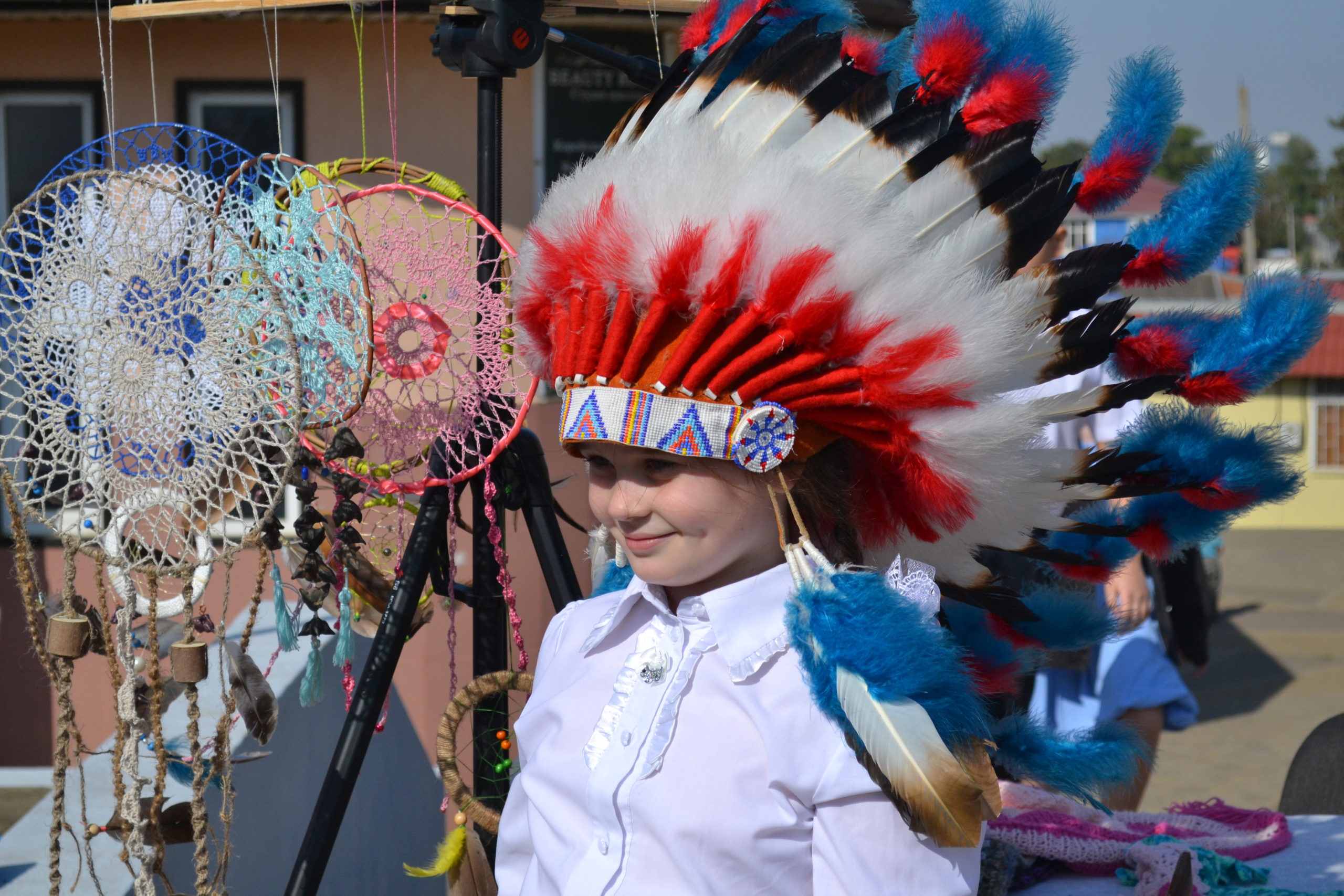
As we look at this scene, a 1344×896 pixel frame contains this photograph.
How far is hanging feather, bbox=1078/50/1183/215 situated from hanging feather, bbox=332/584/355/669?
45.7 inches

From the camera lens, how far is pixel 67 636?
1399mm

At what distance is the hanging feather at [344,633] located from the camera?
69.4 inches

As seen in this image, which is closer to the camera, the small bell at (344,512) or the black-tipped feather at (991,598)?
the black-tipped feather at (991,598)

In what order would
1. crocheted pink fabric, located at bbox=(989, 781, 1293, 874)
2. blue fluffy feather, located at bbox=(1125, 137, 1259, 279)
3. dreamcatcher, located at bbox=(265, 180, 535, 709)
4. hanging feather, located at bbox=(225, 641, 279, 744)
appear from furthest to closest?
dreamcatcher, located at bbox=(265, 180, 535, 709) < crocheted pink fabric, located at bbox=(989, 781, 1293, 874) < hanging feather, located at bbox=(225, 641, 279, 744) < blue fluffy feather, located at bbox=(1125, 137, 1259, 279)

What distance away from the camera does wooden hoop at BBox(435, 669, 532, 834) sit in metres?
1.76

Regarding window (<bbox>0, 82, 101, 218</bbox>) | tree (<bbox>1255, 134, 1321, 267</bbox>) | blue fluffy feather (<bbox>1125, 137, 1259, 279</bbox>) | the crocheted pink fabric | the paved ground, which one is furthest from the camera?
tree (<bbox>1255, 134, 1321, 267</bbox>)

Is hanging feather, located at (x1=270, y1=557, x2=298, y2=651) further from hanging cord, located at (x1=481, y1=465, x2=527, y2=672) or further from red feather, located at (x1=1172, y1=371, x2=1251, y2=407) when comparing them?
red feather, located at (x1=1172, y1=371, x2=1251, y2=407)

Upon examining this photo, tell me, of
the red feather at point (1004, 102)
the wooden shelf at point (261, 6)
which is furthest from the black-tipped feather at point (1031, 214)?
the wooden shelf at point (261, 6)

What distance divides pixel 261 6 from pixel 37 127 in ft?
11.9

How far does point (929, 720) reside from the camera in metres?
1.16

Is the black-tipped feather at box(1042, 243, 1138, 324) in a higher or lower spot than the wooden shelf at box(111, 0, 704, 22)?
lower

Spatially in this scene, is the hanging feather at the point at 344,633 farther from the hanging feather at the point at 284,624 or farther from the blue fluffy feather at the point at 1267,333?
the blue fluffy feather at the point at 1267,333

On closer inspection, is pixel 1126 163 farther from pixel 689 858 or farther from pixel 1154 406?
pixel 689 858

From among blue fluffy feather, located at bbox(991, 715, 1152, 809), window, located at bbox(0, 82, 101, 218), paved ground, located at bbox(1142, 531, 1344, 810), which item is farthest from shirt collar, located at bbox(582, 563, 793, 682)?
window, located at bbox(0, 82, 101, 218)
